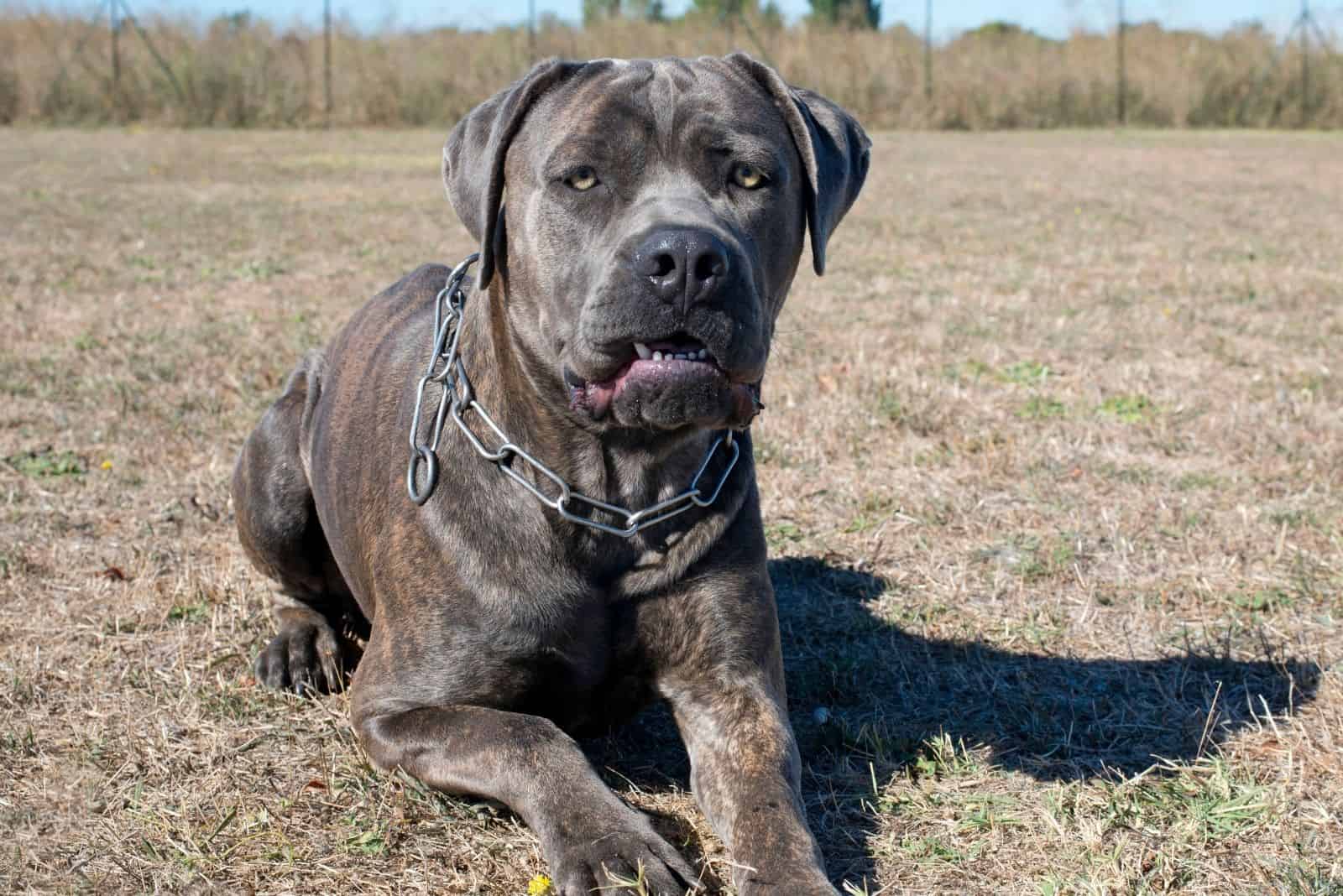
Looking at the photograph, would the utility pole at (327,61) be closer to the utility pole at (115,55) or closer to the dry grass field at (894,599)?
the utility pole at (115,55)

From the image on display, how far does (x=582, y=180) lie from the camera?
295 centimetres

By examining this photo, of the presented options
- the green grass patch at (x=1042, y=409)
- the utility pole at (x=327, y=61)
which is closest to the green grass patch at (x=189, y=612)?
the green grass patch at (x=1042, y=409)

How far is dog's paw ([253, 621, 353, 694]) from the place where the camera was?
140 inches

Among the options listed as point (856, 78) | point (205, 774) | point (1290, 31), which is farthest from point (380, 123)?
point (205, 774)

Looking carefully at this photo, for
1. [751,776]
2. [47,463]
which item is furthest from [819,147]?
[47,463]

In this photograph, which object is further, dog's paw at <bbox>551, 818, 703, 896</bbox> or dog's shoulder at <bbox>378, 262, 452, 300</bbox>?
dog's shoulder at <bbox>378, 262, 452, 300</bbox>

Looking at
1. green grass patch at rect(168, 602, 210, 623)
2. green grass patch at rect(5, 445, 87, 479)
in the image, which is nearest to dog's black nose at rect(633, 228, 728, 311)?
green grass patch at rect(168, 602, 210, 623)

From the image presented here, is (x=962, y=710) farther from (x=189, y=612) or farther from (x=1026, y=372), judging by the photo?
(x=1026, y=372)

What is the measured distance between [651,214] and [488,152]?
466 mm

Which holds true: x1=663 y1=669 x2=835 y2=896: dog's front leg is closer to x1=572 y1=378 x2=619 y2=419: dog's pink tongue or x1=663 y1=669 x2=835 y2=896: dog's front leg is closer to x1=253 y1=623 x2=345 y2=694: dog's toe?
x1=572 y1=378 x2=619 y2=419: dog's pink tongue

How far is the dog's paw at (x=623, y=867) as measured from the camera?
8.02 ft

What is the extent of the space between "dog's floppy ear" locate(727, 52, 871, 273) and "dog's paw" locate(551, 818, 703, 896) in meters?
1.33

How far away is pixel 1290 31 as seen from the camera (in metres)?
28.6

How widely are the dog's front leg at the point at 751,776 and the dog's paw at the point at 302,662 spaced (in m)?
1.06
